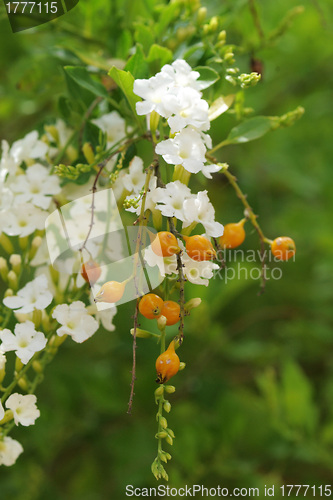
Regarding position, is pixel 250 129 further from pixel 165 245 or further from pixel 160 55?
pixel 165 245

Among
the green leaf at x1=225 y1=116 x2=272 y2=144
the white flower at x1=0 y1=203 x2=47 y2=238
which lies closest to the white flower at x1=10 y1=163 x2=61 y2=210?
the white flower at x1=0 y1=203 x2=47 y2=238

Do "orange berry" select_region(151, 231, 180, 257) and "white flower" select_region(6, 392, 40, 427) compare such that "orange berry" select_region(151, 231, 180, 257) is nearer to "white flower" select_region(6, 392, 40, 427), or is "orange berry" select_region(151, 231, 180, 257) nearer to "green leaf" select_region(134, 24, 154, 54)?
"white flower" select_region(6, 392, 40, 427)

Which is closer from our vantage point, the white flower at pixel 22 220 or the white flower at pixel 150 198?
the white flower at pixel 150 198

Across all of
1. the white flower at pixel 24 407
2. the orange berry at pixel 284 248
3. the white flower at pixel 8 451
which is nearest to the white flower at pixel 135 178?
the orange berry at pixel 284 248

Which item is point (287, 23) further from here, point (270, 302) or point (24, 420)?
point (270, 302)

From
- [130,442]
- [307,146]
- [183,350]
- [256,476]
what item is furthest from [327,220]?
[130,442]

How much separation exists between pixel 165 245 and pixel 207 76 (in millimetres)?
342

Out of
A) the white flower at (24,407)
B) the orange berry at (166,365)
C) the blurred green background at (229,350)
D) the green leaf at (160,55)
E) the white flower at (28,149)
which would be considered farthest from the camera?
the blurred green background at (229,350)

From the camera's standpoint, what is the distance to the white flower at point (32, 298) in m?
0.83

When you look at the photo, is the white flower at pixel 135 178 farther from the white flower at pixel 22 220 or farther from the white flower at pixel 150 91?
the white flower at pixel 22 220

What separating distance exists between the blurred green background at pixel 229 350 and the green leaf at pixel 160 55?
378 mm

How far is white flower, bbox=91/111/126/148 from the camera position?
3.37 ft

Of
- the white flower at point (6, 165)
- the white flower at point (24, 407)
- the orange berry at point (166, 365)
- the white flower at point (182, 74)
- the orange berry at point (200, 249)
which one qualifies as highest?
the white flower at point (182, 74)

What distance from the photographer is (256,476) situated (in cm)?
155
